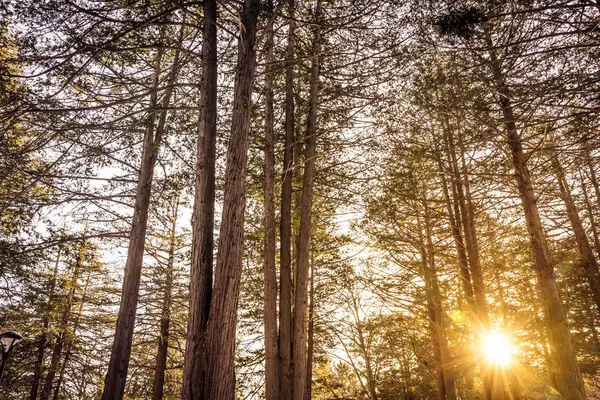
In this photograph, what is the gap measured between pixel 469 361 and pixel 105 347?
38.9 feet

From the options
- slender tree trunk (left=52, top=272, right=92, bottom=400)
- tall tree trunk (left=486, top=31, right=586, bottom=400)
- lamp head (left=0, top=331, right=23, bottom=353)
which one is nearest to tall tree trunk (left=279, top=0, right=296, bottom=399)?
tall tree trunk (left=486, top=31, right=586, bottom=400)

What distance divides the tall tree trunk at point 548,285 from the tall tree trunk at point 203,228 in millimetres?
4550

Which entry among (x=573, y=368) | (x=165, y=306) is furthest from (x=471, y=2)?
(x=165, y=306)

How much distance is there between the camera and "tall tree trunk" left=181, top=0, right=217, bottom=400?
381cm

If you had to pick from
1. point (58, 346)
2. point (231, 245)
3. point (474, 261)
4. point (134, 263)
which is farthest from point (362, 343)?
point (58, 346)

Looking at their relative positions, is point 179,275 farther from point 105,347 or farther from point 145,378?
point 145,378

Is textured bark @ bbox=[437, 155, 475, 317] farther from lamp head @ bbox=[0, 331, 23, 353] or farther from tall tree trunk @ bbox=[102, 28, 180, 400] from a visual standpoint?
lamp head @ bbox=[0, 331, 23, 353]

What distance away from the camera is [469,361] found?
9.66 m

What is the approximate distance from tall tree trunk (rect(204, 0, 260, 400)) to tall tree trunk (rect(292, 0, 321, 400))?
1463 mm

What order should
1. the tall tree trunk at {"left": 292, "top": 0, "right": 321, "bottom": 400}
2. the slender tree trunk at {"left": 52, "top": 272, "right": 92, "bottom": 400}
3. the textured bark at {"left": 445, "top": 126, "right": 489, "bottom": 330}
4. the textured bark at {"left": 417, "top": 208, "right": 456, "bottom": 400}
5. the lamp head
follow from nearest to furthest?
the tall tree trunk at {"left": 292, "top": 0, "right": 321, "bottom": 400}, the lamp head, the textured bark at {"left": 445, "top": 126, "right": 489, "bottom": 330}, the textured bark at {"left": 417, "top": 208, "right": 456, "bottom": 400}, the slender tree trunk at {"left": 52, "top": 272, "right": 92, "bottom": 400}

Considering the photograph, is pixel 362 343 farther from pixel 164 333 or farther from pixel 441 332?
pixel 164 333

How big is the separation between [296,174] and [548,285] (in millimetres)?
6162

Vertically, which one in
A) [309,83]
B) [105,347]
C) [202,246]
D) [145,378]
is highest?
Result: [309,83]

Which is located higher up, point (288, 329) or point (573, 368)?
point (288, 329)
